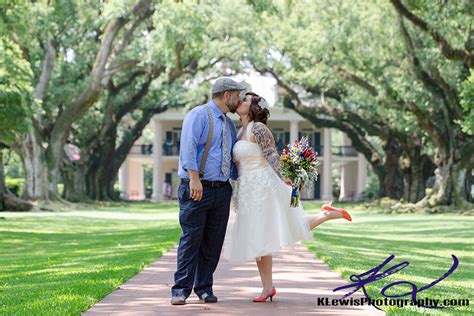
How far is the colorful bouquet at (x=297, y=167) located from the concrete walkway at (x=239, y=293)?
1014 millimetres

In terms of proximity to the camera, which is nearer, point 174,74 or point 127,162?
point 174,74

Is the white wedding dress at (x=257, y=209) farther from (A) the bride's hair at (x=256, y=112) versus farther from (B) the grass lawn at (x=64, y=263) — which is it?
(B) the grass lawn at (x=64, y=263)

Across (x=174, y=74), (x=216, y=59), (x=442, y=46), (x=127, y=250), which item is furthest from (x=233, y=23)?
(x=127, y=250)

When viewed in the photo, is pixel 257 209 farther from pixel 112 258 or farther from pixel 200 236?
pixel 112 258

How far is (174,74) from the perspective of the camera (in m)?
39.6

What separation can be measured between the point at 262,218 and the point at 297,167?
2.05ft

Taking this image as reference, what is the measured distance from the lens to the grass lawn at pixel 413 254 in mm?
9383

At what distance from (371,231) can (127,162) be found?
52.5m

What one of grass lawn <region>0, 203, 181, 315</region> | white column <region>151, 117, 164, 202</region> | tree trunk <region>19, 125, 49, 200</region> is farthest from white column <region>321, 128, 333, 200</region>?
grass lawn <region>0, 203, 181, 315</region>

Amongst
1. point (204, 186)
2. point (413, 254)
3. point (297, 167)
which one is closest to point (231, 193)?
point (204, 186)

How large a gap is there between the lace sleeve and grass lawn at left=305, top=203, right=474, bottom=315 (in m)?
1.40

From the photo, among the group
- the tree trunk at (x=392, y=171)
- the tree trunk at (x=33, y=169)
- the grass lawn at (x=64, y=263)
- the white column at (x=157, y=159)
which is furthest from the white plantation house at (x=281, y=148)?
the grass lawn at (x=64, y=263)

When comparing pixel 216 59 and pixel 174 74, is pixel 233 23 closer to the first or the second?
pixel 216 59

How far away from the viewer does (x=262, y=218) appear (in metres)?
8.66
